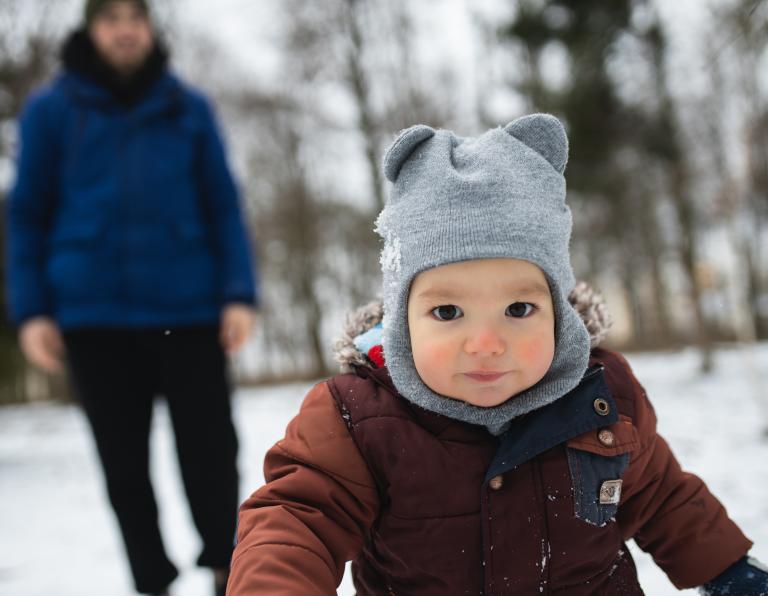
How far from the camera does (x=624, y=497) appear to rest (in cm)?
126

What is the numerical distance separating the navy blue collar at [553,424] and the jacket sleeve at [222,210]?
111 centimetres

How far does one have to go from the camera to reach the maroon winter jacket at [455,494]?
1080mm

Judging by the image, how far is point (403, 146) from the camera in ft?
3.87

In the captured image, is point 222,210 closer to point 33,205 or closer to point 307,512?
point 33,205

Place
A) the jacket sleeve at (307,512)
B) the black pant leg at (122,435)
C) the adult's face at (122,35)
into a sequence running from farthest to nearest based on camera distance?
the adult's face at (122,35)
the black pant leg at (122,435)
the jacket sleeve at (307,512)

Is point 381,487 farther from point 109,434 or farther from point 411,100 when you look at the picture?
point 411,100

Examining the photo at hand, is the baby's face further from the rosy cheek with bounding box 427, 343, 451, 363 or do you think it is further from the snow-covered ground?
the snow-covered ground

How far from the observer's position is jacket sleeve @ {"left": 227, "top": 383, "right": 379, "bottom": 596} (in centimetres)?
95

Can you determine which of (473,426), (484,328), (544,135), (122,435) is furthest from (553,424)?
(122,435)

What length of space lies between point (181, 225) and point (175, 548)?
5.48 ft

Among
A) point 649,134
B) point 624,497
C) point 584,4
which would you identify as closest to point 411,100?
point 584,4

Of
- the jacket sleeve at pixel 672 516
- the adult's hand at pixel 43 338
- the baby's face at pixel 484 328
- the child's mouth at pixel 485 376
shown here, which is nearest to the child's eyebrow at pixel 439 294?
the baby's face at pixel 484 328

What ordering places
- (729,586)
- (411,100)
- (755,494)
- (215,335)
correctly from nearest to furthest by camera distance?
1. (729,586)
2. (215,335)
3. (755,494)
4. (411,100)

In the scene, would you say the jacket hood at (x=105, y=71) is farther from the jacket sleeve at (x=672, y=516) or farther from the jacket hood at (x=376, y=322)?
the jacket sleeve at (x=672, y=516)
